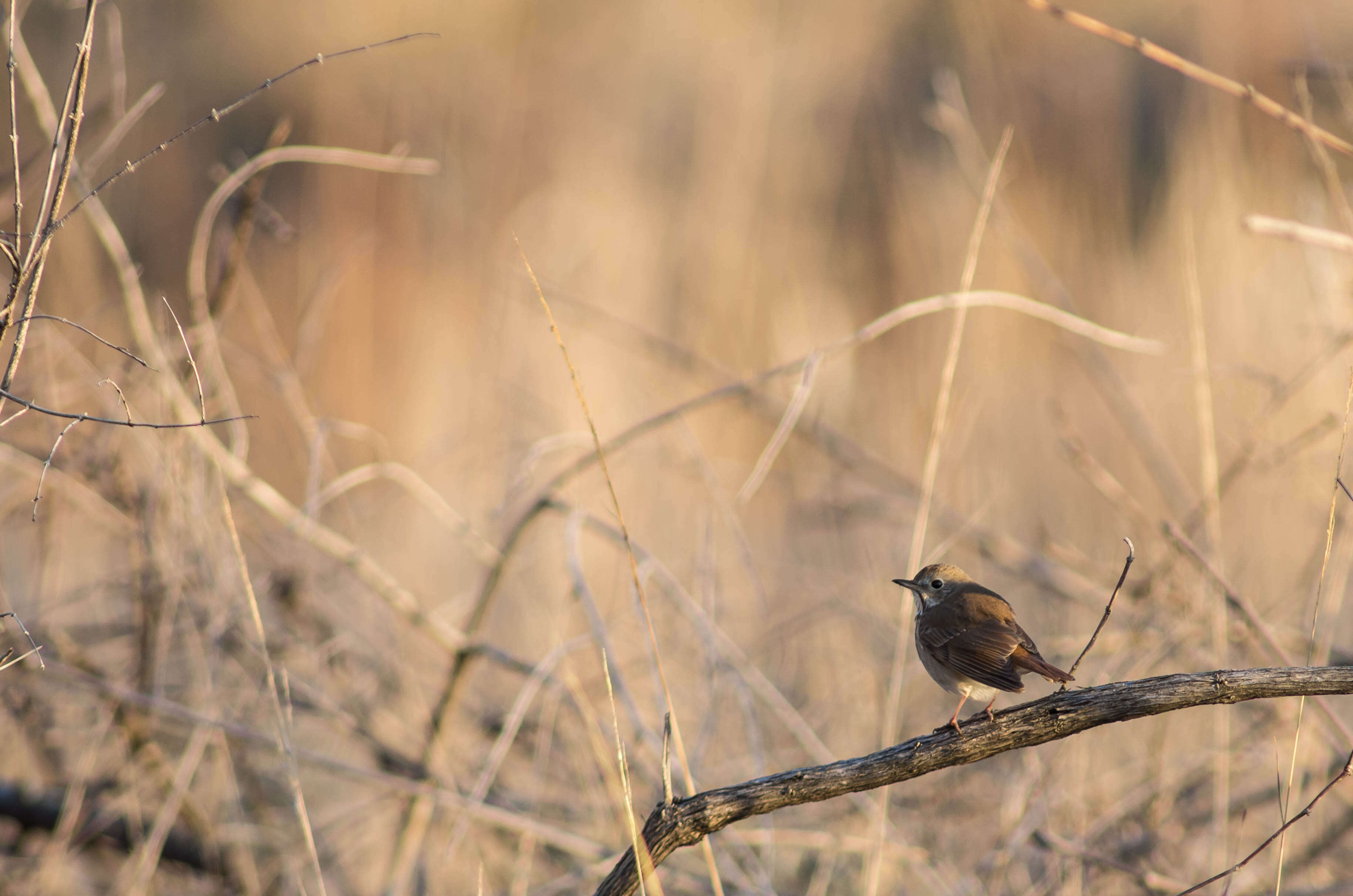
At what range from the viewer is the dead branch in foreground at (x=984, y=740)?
43.5 inches

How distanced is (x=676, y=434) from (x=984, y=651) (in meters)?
3.66

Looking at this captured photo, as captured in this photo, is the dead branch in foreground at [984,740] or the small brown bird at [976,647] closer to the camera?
the dead branch in foreground at [984,740]

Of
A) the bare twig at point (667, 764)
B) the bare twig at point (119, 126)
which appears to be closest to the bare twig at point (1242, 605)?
the bare twig at point (667, 764)

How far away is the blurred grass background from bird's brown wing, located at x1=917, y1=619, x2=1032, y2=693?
0.94 meters

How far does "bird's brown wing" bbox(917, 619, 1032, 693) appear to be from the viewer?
1371 millimetres

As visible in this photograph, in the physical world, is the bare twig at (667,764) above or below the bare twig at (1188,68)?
below

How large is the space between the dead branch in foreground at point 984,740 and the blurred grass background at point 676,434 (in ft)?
3.61

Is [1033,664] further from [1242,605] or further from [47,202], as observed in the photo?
[47,202]

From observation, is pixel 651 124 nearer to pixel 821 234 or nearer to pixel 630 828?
pixel 821 234

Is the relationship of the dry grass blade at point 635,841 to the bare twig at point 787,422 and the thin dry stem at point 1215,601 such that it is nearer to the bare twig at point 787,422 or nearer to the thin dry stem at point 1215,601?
the bare twig at point 787,422

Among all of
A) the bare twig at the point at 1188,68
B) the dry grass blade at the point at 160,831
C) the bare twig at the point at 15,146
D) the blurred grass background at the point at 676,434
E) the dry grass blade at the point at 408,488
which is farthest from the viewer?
the blurred grass background at the point at 676,434

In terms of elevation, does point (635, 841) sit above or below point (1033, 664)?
below

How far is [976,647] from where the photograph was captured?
1.42m

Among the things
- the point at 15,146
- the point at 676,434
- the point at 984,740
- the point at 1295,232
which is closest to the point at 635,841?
the point at 984,740
